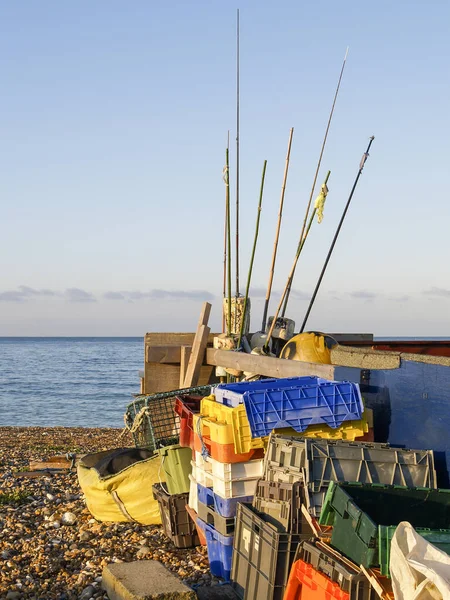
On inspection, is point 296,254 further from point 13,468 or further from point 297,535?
point 13,468

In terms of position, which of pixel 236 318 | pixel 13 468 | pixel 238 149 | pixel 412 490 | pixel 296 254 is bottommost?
pixel 13 468

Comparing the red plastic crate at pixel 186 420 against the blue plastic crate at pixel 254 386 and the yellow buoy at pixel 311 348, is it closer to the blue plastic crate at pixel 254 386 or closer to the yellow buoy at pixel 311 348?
the blue plastic crate at pixel 254 386

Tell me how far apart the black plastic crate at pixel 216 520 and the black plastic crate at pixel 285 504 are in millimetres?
629

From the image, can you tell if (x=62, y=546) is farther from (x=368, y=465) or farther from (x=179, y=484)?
(x=368, y=465)

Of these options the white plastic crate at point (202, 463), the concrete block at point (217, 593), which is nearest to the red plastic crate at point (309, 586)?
the concrete block at point (217, 593)

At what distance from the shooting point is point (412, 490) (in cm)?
510

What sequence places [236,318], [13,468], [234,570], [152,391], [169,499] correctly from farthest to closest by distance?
[13,468] → [152,391] → [236,318] → [169,499] → [234,570]

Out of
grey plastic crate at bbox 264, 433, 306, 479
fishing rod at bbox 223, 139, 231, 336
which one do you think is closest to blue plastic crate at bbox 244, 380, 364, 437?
grey plastic crate at bbox 264, 433, 306, 479

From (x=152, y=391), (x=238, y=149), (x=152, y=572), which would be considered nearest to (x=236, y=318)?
(x=152, y=391)

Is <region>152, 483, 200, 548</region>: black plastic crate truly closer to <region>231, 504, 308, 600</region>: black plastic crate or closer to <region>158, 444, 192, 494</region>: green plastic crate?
<region>158, 444, 192, 494</region>: green plastic crate

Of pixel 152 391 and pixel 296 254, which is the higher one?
pixel 296 254

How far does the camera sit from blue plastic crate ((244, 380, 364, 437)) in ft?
20.5

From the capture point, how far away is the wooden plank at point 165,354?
1088 cm

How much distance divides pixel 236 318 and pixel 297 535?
17.2 feet
